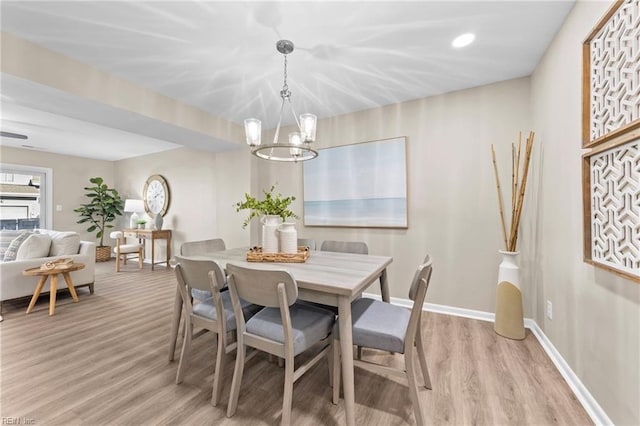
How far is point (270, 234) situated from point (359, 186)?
1621mm

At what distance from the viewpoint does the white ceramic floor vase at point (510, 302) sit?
7.43 ft

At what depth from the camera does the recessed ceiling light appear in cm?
197

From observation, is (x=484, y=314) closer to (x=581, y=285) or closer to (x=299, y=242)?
(x=581, y=285)

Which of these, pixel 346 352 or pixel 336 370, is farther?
pixel 336 370

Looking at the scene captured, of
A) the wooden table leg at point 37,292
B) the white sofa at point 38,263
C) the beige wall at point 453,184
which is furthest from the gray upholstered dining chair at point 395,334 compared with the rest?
the white sofa at point 38,263

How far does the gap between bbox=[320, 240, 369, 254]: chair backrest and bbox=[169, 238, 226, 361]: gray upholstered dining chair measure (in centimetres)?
112

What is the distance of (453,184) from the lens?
111 inches

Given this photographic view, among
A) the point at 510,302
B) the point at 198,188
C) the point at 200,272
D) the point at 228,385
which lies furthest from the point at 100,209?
the point at 510,302

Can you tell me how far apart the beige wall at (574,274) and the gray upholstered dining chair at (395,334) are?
0.88m

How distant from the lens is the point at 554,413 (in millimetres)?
1457

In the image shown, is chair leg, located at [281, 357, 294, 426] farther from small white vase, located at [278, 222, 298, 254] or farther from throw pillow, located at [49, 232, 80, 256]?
throw pillow, located at [49, 232, 80, 256]

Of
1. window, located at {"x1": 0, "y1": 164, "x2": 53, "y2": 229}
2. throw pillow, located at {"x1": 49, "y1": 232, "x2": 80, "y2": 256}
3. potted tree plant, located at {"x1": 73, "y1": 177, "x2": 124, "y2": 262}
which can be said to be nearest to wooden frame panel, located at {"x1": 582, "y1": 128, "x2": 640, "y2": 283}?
throw pillow, located at {"x1": 49, "y1": 232, "x2": 80, "y2": 256}

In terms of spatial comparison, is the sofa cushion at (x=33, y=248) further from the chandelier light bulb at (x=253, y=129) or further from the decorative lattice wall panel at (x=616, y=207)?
the decorative lattice wall panel at (x=616, y=207)

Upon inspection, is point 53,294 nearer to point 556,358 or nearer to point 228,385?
point 228,385
